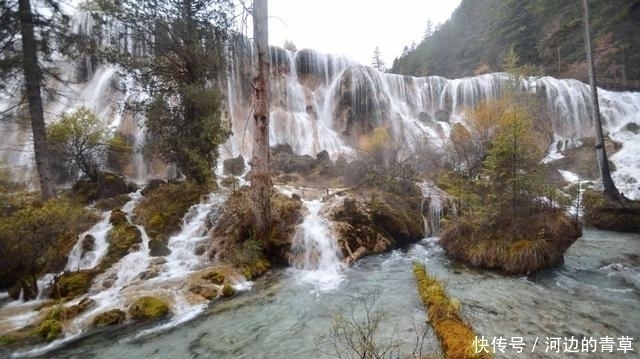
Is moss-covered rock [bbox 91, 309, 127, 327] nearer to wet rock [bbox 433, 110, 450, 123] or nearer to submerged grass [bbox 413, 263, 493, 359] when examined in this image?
submerged grass [bbox 413, 263, 493, 359]

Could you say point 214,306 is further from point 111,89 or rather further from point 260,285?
point 111,89

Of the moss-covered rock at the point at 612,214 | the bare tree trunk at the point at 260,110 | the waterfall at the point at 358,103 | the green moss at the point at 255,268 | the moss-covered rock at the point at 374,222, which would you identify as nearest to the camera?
the green moss at the point at 255,268

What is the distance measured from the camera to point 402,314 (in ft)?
22.5

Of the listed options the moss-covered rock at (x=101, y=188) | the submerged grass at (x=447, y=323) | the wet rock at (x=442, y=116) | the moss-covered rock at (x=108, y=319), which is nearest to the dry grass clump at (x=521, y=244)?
the submerged grass at (x=447, y=323)

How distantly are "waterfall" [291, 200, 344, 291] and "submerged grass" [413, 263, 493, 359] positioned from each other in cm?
281

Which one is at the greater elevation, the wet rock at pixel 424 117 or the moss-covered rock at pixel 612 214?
the wet rock at pixel 424 117

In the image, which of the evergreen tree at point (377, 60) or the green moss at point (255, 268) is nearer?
the green moss at point (255, 268)

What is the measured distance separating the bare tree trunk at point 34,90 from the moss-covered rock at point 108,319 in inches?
242

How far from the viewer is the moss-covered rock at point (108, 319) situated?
689 cm

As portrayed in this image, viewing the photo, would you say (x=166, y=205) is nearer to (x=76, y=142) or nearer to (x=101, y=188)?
(x=101, y=188)

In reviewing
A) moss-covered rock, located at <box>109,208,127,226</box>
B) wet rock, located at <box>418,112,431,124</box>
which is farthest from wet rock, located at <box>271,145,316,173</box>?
wet rock, located at <box>418,112,431,124</box>

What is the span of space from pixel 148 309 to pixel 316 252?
17.0ft

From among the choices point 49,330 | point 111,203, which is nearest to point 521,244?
point 49,330

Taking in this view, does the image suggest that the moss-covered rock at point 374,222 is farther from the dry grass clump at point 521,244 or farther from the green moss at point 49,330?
the green moss at point 49,330
